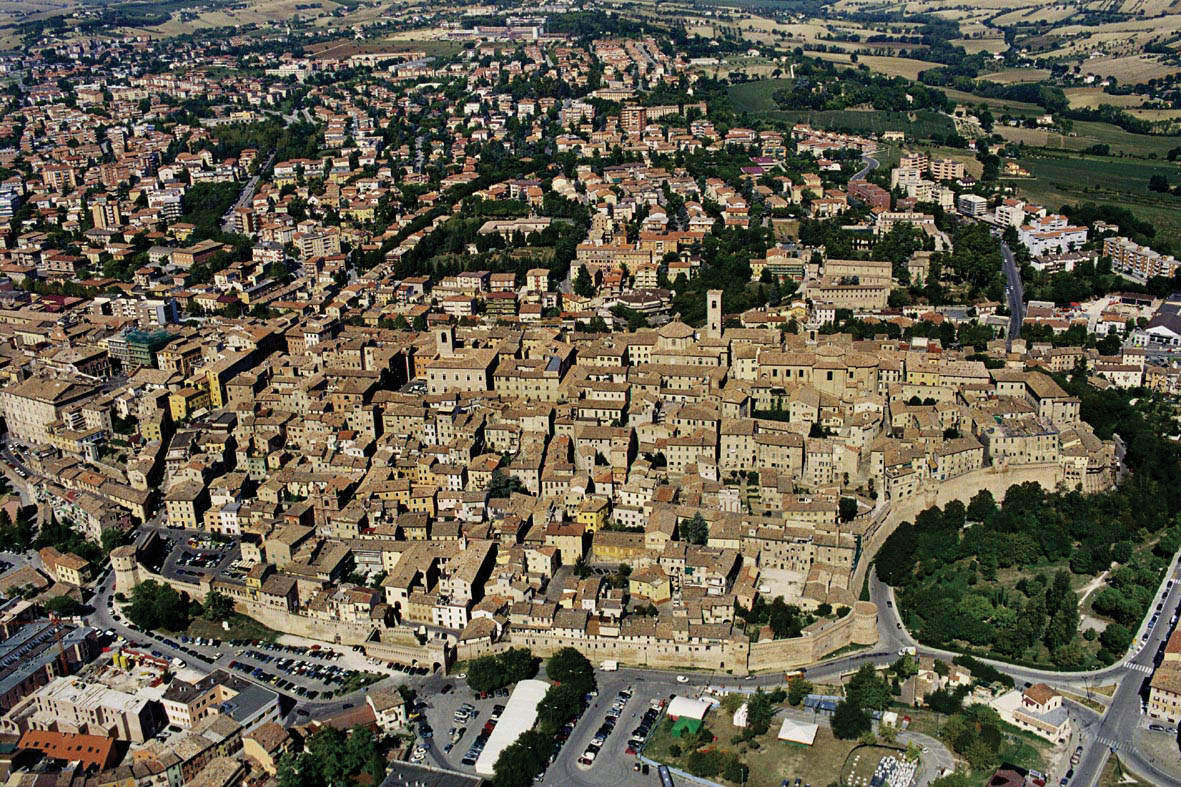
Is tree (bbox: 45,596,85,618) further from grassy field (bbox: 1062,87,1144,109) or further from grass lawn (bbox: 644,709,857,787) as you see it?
grassy field (bbox: 1062,87,1144,109)

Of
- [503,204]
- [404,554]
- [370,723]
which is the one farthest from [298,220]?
[370,723]

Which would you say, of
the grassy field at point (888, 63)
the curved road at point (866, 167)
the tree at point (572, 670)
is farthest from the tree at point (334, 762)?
the grassy field at point (888, 63)

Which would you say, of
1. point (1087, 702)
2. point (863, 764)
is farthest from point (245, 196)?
point (1087, 702)

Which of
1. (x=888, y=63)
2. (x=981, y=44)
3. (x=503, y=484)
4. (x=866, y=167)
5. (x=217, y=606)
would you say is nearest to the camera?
(x=217, y=606)

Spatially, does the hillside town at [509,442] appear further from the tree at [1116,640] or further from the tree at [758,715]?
the tree at [1116,640]

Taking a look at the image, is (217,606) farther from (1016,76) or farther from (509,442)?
(1016,76)

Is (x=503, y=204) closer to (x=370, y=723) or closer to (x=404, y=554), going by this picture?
(x=404, y=554)

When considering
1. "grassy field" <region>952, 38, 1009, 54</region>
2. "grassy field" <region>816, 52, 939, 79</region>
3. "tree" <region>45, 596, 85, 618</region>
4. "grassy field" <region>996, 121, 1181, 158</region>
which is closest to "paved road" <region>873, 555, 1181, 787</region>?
"tree" <region>45, 596, 85, 618</region>
